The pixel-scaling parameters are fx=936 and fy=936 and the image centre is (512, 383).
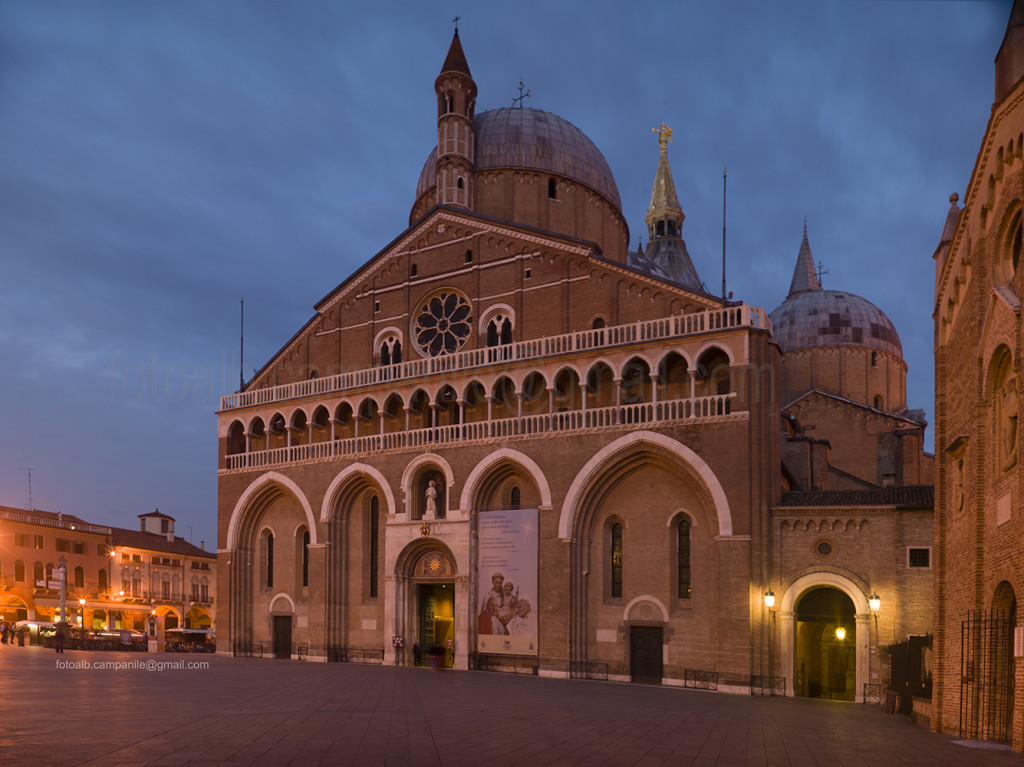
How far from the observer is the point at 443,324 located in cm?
3712

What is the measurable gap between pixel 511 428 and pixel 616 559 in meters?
5.84

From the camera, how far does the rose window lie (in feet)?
120

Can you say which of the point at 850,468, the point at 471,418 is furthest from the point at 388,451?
the point at 850,468

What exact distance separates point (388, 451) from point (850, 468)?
923 inches

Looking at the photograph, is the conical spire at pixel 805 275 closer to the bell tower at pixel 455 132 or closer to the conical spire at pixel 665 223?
the conical spire at pixel 665 223

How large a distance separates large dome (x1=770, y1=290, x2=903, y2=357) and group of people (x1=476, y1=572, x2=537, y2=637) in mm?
25128

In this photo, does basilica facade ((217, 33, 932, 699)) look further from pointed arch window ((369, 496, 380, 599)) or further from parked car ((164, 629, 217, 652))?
parked car ((164, 629, 217, 652))

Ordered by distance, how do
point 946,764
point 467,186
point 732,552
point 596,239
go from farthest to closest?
point 596,239, point 467,186, point 732,552, point 946,764

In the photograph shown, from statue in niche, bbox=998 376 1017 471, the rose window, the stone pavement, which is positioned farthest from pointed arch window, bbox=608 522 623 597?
statue in niche, bbox=998 376 1017 471

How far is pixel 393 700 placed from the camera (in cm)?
2077

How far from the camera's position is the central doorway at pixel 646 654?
97.3ft

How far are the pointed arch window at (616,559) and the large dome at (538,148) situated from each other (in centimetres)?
1986

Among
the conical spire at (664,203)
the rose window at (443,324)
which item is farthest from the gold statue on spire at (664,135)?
the rose window at (443,324)

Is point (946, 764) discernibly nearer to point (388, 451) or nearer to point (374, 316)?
point (388, 451)
